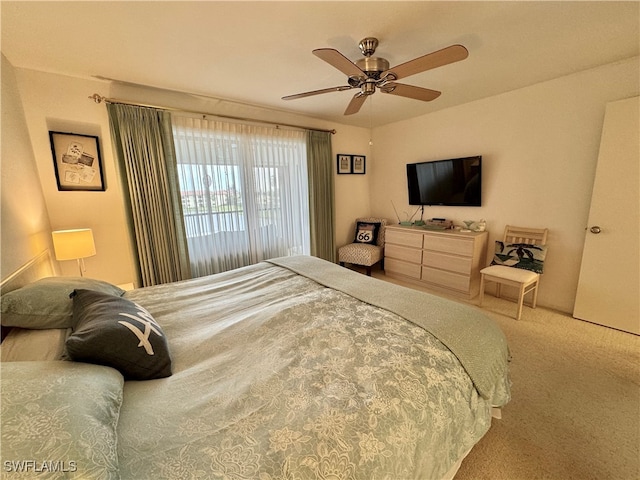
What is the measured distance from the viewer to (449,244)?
3.35 m

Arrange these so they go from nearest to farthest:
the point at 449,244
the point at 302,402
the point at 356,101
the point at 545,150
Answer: the point at 302,402 < the point at 356,101 < the point at 545,150 < the point at 449,244

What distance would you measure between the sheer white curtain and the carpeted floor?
2.91 metres

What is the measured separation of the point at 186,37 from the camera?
177cm

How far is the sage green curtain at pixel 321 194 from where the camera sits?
151 inches

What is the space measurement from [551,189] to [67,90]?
4944 millimetres

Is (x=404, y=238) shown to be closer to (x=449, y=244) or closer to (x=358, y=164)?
(x=449, y=244)

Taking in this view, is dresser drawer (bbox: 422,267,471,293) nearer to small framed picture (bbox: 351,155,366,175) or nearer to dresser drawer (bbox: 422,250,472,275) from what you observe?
dresser drawer (bbox: 422,250,472,275)

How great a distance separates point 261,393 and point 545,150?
3642mm

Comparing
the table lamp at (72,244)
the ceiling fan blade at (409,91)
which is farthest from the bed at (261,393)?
the ceiling fan blade at (409,91)

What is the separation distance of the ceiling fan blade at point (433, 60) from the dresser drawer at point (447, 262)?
2359mm

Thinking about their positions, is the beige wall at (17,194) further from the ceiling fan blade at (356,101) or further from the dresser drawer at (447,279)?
the dresser drawer at (447,279)

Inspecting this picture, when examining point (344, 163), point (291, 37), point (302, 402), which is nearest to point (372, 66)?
point (291, 37)

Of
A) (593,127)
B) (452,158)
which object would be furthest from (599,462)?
(452,158)

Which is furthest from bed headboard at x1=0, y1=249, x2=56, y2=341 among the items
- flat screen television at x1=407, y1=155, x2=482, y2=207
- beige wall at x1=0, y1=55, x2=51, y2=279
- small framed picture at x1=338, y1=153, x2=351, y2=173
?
flat screen television at x1=407, y1=155, x2=482, y2=207
